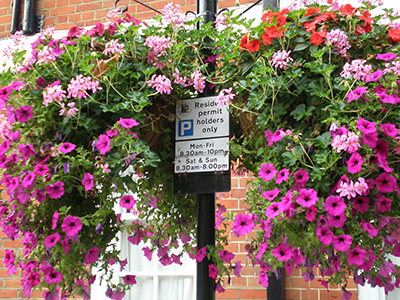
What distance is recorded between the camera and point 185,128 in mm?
1477

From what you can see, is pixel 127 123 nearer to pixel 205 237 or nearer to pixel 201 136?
pixel 201 136

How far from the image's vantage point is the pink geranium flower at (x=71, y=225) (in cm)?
121

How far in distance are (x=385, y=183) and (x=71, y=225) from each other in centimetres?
93

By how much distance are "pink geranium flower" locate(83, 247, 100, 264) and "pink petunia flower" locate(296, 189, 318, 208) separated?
2.36 feet

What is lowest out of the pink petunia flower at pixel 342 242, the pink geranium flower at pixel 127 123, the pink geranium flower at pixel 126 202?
the pink petunia flower at pixel 342 242

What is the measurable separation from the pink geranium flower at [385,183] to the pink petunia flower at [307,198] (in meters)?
0.18

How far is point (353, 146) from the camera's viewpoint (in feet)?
3.34

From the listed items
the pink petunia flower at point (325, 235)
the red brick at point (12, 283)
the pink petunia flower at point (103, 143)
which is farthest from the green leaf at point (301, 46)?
the red brick at point (12, 283)

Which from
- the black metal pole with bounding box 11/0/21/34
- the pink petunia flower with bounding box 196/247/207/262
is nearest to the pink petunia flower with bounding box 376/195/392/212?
the pink petunia flower with bounding box 196/247/207/262

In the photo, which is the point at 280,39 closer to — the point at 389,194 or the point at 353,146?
the point at 353,146

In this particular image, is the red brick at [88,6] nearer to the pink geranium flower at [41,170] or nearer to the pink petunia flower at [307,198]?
the pink geranium flower at [41,170]

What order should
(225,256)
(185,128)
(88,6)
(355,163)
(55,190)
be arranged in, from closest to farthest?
(355,163)
(55,190)
(225,256)
(185,128)
(88,6)

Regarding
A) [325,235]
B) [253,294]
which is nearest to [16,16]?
[253,294]

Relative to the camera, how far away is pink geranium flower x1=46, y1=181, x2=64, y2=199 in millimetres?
1256
